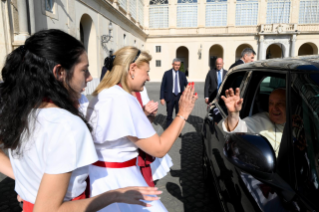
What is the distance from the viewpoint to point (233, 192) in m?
1.60

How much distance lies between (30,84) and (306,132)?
4.59ft

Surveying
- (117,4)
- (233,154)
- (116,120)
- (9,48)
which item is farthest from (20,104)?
(117,4)

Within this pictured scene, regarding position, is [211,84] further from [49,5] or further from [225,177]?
[49,5]

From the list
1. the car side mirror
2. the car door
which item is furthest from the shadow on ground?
the car side mirror

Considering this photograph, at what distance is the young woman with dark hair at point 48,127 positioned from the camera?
93 centimetres

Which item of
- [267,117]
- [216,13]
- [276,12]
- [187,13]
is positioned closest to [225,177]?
[267,117]

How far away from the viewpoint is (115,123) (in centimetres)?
147

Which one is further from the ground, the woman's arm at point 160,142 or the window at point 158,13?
→ the window at point 158,13

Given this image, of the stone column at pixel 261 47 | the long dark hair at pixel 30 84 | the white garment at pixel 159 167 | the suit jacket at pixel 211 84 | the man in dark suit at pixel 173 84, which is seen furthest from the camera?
the stone column at pixel 261 47

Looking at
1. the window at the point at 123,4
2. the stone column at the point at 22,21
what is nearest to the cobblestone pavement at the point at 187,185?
the stone column at the point at 22,21

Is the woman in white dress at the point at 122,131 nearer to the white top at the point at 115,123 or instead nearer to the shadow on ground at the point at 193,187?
the white top at the point at 115,123

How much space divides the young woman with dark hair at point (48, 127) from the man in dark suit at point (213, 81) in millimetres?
5870

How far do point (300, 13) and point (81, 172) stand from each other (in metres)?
34.7

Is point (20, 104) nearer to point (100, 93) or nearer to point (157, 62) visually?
point (100, 93)
